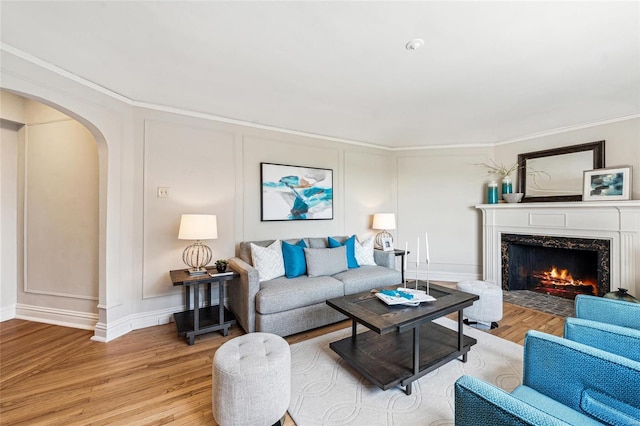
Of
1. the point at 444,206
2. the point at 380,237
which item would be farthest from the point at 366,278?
the point at 444,206

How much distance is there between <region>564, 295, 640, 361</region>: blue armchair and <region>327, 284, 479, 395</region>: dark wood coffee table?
2.31ft

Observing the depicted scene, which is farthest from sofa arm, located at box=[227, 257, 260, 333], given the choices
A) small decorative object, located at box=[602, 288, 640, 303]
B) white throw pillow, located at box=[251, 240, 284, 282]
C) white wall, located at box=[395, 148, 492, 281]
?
small decorative object, located at box=[602, 288, 640, 303]

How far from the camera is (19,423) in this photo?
1.61 meters

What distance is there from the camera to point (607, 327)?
1464mm

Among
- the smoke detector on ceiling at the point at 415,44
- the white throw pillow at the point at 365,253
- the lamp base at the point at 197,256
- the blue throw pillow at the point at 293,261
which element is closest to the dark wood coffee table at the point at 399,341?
the blue throw pillow at the point at 293,261

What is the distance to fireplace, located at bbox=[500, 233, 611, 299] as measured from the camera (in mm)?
3377

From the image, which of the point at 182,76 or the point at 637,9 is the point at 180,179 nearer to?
the point at 182,76

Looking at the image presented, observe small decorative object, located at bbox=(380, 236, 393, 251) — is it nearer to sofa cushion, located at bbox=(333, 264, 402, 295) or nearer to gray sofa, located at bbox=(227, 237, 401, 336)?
sofa cushion, located at bbox=(333, 264, 402, 295)

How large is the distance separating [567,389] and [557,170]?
3.76 m

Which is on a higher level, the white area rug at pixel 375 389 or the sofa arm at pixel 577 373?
the sofa arm at pixel 577 373

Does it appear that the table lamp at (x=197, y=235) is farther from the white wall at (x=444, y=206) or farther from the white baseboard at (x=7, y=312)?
the white wall at (x=444, y=206)

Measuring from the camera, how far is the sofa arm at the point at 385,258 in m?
3.79

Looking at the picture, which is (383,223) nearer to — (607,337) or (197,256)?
(197,256)

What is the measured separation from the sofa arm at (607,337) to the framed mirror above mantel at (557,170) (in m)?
3.06
